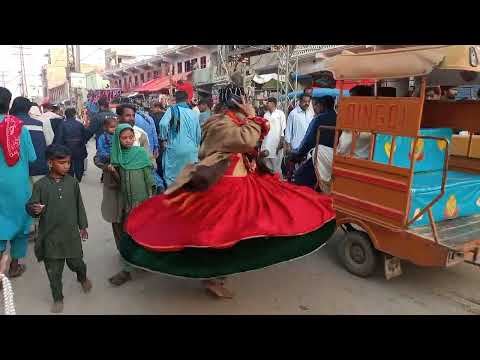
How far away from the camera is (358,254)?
170 inches

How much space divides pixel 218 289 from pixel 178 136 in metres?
2.71

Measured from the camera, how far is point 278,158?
7.86 m

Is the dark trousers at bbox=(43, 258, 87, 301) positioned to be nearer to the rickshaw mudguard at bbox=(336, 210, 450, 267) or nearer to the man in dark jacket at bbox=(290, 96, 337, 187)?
the rickshaw mudguard at bbox=(336, 210, 450, 267)

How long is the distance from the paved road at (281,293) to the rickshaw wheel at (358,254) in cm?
10

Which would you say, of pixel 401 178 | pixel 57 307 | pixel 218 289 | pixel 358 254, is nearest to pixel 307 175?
pixel 358 254

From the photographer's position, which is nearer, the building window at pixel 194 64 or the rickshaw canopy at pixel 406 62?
the rickshaw canopy at pixel 406 62

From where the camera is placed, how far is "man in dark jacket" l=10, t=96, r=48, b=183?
486 cm

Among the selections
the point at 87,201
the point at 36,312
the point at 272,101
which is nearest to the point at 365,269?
the point at 36,312

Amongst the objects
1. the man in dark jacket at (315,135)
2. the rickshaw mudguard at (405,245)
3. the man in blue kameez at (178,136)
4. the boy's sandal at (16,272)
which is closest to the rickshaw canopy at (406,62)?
the man in dark jacket at (315,135)

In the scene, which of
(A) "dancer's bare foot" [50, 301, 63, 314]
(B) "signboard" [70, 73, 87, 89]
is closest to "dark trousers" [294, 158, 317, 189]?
(A) "dancer's bare foot" [50, 301, 63, 314]

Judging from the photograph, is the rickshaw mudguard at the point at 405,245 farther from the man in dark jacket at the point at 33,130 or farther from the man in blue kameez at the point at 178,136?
the man in dark jacket at the point at 33,130

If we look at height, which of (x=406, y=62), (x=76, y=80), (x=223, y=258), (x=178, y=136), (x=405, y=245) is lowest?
(x=405, y=245)

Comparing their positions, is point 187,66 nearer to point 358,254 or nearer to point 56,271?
point 358,254

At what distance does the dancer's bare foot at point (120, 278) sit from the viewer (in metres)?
4.08
